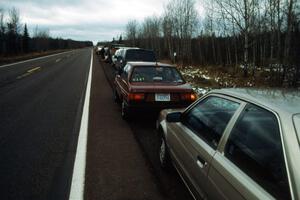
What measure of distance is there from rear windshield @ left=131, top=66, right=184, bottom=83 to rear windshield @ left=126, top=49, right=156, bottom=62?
7.91 meters

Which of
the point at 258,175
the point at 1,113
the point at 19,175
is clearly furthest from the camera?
the point at 1,113

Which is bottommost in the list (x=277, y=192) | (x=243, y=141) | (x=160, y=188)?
(x=160, y=188)

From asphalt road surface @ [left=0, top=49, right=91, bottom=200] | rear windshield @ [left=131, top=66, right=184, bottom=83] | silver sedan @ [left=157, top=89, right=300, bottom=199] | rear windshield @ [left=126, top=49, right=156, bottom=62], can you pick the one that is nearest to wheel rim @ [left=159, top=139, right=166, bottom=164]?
silver sedan @ [left=157, top=89, right=300, bottom=199]

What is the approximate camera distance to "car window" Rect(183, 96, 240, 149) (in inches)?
124

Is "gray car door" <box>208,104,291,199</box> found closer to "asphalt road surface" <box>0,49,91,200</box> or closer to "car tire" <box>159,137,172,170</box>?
"car tire" <box>159,137,172,170</box>

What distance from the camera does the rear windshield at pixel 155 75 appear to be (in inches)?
316

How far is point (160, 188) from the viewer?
4234mm

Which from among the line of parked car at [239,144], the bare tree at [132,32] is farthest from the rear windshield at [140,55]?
the bare tree at [132,32]

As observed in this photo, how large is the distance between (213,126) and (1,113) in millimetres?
6942

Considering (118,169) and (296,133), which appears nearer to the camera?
(296,133)

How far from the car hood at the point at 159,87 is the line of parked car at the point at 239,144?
108 inches

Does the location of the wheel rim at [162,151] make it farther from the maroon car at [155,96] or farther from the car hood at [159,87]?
the car hood at [159,87]

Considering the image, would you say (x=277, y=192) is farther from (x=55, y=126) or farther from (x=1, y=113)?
(x=1, y=113)

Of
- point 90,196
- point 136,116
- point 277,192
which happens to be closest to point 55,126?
point 136,116
